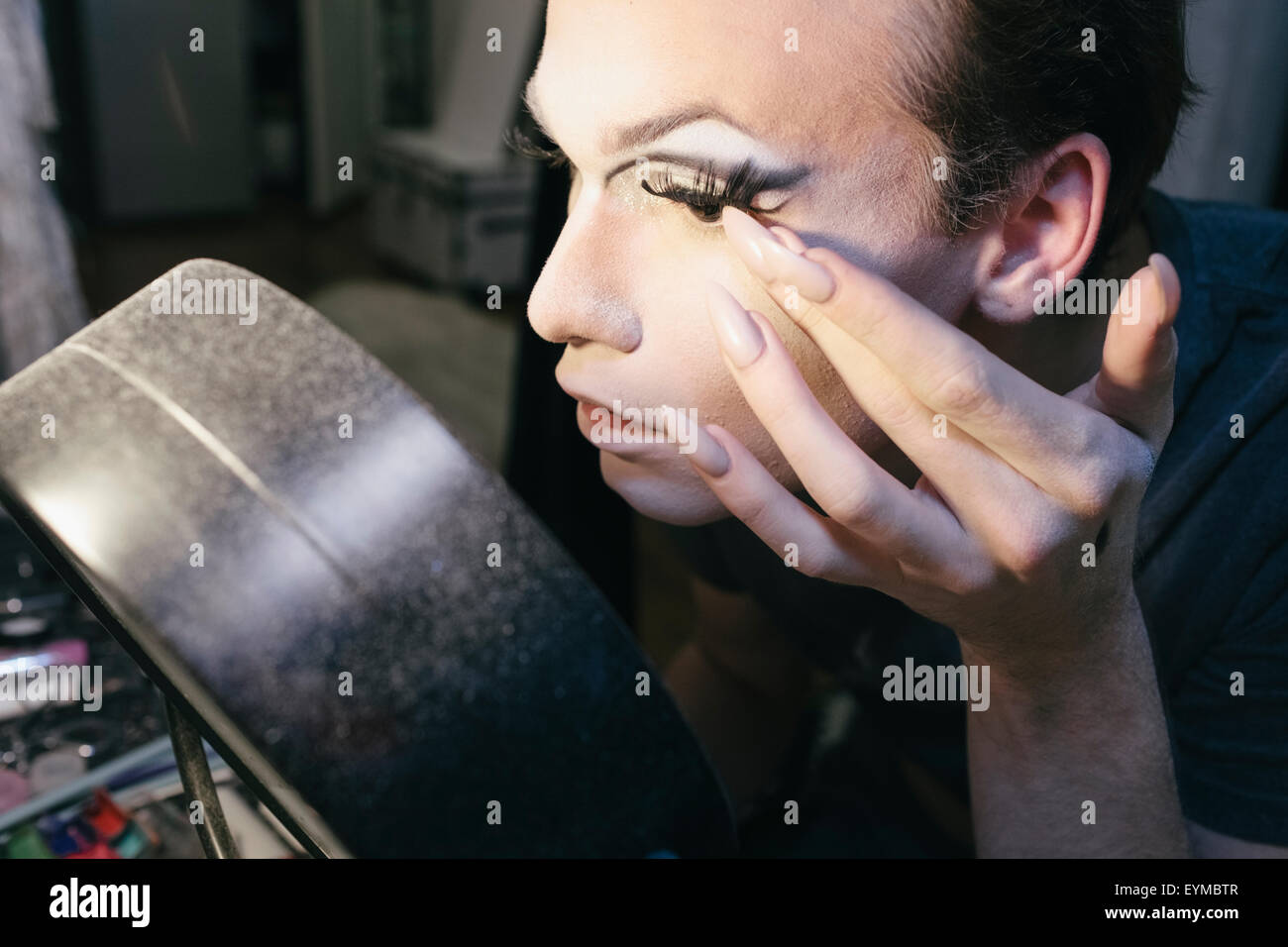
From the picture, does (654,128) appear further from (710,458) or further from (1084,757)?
(1084,757)

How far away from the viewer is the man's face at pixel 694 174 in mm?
379

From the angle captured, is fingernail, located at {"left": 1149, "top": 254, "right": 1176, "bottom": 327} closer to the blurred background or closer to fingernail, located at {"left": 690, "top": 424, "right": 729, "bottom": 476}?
fingernail, located at {"left": 690, "top": 424, "right": 729, "bottom": 476}

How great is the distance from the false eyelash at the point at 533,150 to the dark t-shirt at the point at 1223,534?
0.35 metres

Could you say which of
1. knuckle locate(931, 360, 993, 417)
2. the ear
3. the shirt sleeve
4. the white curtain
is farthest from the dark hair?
the white curtain

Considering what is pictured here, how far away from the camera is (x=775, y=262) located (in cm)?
36

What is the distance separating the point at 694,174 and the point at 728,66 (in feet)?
0.13

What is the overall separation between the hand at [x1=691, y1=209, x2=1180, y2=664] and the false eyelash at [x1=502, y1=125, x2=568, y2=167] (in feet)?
0.32

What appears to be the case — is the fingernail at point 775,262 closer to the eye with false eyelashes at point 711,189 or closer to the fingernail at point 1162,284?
the eye with false eyelashes at point 711,189

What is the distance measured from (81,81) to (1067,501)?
3046 mm

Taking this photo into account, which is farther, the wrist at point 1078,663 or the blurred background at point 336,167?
the blurred background at point 336,167

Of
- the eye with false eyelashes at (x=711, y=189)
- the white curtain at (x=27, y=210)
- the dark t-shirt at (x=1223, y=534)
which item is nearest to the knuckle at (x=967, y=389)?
the eye with false eyelashes at (x=711, y=189)

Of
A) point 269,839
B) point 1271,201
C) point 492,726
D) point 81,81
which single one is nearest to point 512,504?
point 492,726
